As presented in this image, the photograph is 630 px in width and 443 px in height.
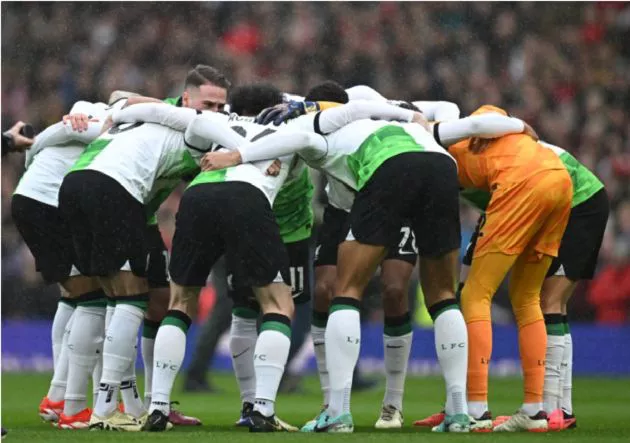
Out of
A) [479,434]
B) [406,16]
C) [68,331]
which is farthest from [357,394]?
[406,16]

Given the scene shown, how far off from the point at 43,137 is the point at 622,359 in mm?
8785

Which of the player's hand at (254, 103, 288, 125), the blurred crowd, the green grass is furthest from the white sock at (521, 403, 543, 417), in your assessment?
the blurred crowd

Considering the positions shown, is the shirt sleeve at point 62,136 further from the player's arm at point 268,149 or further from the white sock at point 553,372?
the white sock at point 553,372

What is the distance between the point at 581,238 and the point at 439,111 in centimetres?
132

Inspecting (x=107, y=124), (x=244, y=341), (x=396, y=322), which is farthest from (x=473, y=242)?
(x=107, y=124)

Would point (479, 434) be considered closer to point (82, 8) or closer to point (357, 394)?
point (357, 394)

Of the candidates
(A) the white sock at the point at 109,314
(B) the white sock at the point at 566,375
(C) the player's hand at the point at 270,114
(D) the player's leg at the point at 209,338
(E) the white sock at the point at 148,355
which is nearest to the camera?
(C) the player's hand at the point at 270,114

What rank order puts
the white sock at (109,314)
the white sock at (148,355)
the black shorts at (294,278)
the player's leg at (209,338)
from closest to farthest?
1. the white sock at (109,314)
2. the black shorts at (294,278)
3. the white sock at (148,355)
4. the player's leg at (209,338)

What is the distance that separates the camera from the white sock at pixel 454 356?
8.10m

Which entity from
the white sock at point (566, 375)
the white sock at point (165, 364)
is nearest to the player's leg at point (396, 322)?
the white sock at point (566, 375)

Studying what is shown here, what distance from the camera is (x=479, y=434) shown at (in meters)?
7.83

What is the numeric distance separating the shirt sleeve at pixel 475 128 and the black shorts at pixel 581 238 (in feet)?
3.18

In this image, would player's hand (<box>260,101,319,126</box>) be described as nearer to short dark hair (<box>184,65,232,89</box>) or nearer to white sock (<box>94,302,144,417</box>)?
short dark hair (<box>184,65,232,89</box>)

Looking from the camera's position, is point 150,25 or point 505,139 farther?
point 150,25
